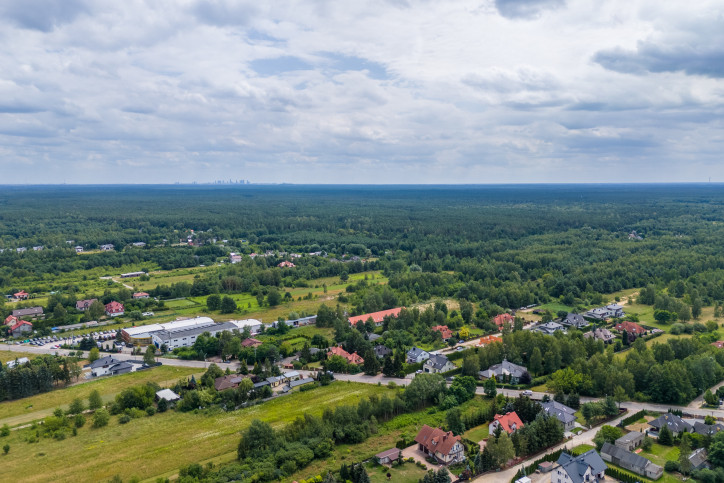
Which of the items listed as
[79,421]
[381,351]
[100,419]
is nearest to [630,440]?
[381,351]

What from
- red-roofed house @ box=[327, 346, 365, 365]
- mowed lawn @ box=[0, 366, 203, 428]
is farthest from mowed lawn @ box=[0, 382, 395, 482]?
red-roofed house @ box=[327, 346, 365, 365]

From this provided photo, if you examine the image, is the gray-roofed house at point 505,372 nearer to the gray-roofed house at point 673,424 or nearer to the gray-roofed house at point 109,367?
the gray-roofed house at point 673,424

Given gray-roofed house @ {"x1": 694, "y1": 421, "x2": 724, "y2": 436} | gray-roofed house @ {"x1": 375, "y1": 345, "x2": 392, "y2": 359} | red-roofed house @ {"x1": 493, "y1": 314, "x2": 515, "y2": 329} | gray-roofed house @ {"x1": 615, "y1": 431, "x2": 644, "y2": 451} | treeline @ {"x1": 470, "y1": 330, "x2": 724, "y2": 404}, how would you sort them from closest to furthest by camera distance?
gray-roofed house @ {"x1": 615, "y1": 431, "x2": 644, "y2": 451} < gray-roofed house @ {"x1": 694, "y1": 421, "x2": 724, "y2": 436} < treeline @ {"x1": 470, "y1": 330, "x2": 724, "y2": 404} < gray-roofed house @ {"x1": 375, "y1": 345, "x2": 392, "y2": 359} < red-roofed house @ {"x1": 493, "y1": 314, "x2": 515, "y2": 329}

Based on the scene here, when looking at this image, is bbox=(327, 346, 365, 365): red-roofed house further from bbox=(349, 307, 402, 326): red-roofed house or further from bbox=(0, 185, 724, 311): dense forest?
bbox=(0, 185, 724, 311): dense forest

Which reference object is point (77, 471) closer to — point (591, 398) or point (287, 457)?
point (287, 457)

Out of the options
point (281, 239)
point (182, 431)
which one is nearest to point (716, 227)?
point (281, 239)

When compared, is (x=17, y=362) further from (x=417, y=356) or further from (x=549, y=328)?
(x=549, y=328)
